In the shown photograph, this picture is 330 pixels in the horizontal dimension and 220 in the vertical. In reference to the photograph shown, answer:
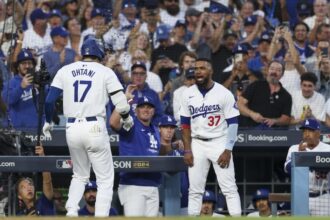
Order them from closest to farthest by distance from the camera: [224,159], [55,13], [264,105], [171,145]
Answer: [224,159]
[171,145]
[264,105]
[55,13]

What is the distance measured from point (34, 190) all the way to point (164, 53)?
4188mm

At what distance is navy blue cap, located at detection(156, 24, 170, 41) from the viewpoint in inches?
727

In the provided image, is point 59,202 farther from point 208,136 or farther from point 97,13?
point 97,13

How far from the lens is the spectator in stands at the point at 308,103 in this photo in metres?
16.8

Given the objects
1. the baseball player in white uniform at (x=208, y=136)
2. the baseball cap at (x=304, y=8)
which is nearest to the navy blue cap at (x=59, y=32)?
the baseball cap at (x=304, y=8)

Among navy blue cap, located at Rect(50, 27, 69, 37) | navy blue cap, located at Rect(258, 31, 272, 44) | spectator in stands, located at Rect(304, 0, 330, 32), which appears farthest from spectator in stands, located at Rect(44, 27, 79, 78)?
spectator in stands, located at Rect(304, 0, 330, 32)

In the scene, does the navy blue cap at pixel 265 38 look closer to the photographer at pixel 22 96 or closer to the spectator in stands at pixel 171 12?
the spectator in stands at pixel 171 12

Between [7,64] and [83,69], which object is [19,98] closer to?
[7,64]

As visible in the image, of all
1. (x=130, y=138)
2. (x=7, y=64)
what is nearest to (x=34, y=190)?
(x=130, y=138)

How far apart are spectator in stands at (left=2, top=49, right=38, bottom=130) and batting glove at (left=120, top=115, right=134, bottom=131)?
2.22 metres

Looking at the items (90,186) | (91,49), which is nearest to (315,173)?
(90,186)

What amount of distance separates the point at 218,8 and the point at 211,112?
4.94 meters

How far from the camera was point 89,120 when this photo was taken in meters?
13.5

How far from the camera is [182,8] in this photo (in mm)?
19516
